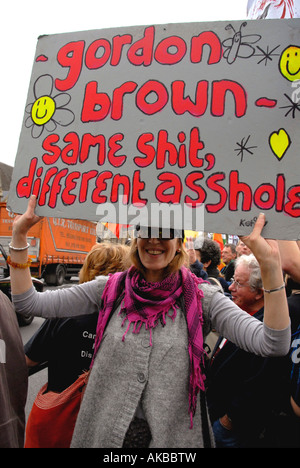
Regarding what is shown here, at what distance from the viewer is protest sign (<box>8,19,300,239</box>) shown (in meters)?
1.44

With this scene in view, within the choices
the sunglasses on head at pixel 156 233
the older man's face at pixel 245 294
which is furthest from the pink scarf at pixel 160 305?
the older man's face at pixel 245 294

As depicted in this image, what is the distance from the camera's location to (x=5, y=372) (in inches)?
57.7

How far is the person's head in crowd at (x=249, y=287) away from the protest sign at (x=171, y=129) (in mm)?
836

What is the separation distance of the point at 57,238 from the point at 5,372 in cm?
1243

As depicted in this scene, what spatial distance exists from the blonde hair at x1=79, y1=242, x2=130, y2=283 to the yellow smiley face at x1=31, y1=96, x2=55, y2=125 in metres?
0.88

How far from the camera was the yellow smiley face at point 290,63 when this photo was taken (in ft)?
4.83

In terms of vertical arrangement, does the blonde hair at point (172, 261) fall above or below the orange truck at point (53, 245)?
below

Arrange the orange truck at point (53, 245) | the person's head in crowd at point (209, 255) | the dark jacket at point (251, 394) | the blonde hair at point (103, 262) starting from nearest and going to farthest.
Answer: the dark jacket at point (251, 394) < the blonde hair at point (103, 262) < the person's head in crowd at point (209, 255) < the orange truck at point (53, 245)

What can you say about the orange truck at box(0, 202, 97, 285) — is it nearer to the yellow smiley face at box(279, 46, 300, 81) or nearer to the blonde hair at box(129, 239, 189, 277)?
the blonde hair at box(129, 239, 189, 277)

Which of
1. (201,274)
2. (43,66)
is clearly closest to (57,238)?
(201,274)

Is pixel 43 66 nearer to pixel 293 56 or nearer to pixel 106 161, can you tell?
pixel 106 161

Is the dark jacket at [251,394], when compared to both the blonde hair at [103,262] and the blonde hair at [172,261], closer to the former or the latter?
the blonde hair at [172,261]

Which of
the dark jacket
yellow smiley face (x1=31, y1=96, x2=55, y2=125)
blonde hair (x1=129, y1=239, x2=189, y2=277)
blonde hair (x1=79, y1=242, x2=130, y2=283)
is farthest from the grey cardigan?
yellow smiley face (x1=31, y1=96, x2=55, y2=125)
